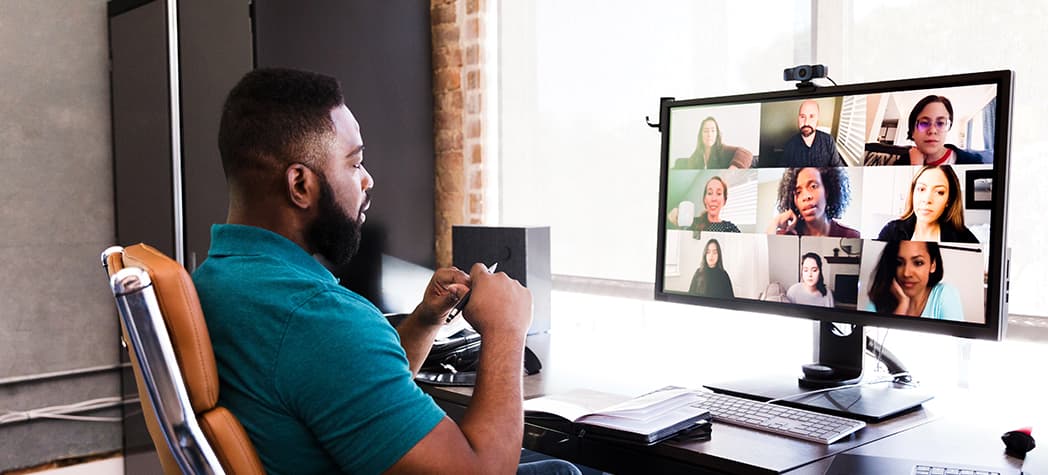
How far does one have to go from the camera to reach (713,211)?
1903 millimetres

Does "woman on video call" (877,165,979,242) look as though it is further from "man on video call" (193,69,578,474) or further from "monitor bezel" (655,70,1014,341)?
"man on video call" (193,69,578,474)

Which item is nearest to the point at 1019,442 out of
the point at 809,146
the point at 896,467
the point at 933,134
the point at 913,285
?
the point at 896,467

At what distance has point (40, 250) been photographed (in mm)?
3113

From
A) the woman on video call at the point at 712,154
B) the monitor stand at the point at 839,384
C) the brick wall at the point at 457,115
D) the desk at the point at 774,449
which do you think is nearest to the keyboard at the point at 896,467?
the desk at the point at 774,449

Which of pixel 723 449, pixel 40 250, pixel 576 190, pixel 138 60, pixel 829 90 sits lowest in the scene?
pixel 723 449

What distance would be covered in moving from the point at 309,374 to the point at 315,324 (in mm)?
65

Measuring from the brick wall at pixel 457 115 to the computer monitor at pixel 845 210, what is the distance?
1258 mm

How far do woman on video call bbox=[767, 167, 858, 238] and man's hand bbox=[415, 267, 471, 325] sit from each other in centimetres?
64

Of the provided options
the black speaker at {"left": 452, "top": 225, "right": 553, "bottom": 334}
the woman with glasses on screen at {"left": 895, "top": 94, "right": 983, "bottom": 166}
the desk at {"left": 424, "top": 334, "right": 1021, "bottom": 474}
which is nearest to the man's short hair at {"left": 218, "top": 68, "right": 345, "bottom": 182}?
the desk at {"left": 424, "top": 334, "right": 1021, "bottom": 474}

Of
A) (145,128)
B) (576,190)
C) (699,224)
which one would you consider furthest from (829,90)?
(145,128)

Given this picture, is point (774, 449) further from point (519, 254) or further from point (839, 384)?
point (519, 254)

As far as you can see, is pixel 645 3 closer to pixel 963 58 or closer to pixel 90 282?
pixel 963 58

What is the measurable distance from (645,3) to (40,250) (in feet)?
7.22

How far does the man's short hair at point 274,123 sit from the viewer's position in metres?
1.34
